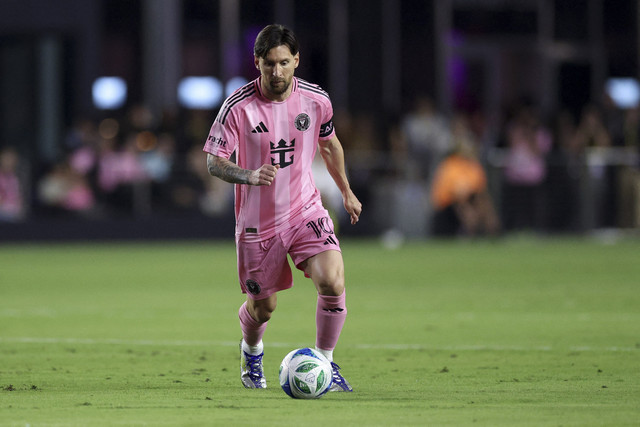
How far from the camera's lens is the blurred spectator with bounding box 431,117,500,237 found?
25172mm

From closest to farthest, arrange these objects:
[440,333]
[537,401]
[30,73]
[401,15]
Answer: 1. [537,401]
2. [440,333]
3. [30,73]
4. [401,15]

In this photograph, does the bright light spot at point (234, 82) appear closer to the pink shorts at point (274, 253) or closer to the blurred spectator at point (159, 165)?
the blurred spectator at point (159, 165)

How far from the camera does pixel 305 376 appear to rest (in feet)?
24.2

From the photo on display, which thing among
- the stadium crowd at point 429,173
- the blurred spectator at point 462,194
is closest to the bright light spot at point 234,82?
the stadium crowd at point 429,173

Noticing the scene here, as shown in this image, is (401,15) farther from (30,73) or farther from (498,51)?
(30,73)

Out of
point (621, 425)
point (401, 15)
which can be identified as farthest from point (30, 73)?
point (621, 425)

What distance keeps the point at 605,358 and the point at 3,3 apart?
20895mm

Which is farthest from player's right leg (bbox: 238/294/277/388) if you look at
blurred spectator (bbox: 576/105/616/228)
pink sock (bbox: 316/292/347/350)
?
blurred spectator (bbox: 576/105/616/228)

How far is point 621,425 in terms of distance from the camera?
249 inches

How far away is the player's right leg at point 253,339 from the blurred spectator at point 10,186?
1633cm

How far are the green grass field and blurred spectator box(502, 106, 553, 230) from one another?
5044 mm

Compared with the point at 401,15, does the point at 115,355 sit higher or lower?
lower

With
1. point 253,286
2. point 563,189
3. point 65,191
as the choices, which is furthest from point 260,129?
point 563,189

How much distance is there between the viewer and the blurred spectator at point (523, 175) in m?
26.0
